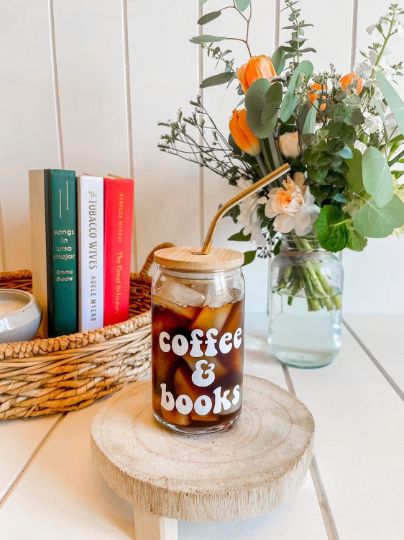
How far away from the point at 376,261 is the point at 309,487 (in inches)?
26.0

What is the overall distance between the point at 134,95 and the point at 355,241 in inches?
23.2

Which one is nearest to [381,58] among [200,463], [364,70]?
[364,70]

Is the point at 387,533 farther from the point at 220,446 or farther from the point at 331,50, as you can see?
the point at 331,50

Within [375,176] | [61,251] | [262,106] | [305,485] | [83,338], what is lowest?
[305,485]

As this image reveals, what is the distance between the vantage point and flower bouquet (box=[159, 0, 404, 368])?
1.83ft

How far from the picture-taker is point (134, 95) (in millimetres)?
924

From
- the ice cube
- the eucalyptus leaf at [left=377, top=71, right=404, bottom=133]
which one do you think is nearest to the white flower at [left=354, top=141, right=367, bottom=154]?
the eucalyptus leaf at [left=377, top=71, right=404, bottom=133]

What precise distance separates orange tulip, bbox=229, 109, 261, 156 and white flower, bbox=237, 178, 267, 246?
0.07 m

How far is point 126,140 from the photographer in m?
0.94

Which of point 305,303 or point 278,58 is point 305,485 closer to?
point 305,303

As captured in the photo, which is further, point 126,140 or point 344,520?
point 126,140

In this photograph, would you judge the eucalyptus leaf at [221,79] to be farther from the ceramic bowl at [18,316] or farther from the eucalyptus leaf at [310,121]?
the ceramic bowl at [18,316]

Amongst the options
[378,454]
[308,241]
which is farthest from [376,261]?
[378,454]

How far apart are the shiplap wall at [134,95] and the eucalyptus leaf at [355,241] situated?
378 millimetres
